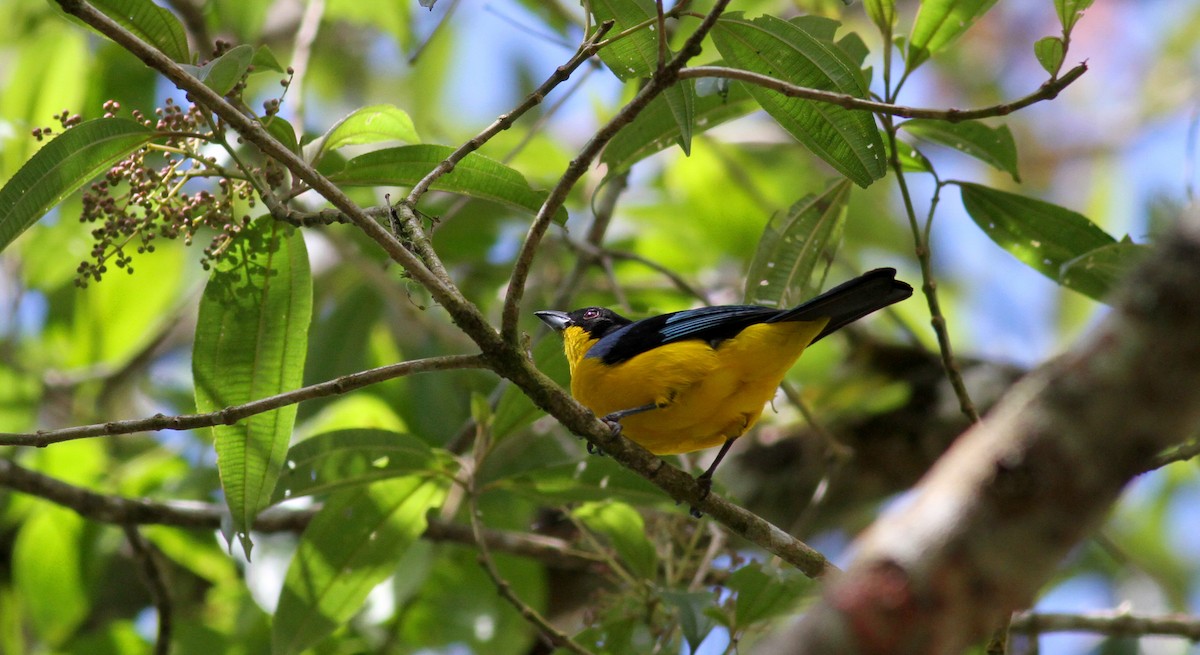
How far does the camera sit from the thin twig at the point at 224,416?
244cm

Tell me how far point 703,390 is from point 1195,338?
2.57 metres

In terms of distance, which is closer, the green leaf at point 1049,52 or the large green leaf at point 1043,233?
the green leaf at point 1049,52

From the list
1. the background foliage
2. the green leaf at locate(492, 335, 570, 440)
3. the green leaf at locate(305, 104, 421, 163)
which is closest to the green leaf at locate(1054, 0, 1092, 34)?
the background foliage

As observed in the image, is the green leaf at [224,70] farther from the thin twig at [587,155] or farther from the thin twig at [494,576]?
the thin twig at [494,576]

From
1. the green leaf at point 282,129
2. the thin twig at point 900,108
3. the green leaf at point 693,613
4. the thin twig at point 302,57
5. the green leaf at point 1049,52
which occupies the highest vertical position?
the thin twig at point 302,57

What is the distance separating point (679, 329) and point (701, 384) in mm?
295

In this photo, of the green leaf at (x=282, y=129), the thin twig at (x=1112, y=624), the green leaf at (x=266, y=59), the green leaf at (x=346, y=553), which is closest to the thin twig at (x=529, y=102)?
the green leaf at (x=282, y=129)

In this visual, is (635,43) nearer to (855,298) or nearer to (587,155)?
(587,155)

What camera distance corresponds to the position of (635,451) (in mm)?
2998

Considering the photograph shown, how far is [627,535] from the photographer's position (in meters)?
4.09

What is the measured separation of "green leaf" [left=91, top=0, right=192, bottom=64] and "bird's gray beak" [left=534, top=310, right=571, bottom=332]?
209cm

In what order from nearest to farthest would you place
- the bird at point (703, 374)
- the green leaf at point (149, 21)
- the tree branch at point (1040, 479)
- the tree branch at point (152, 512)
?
the tree branch at point (1040, 479) → the green leaf at point (149, 21) → the bird at point (703, 374) → the tree branch at point (152, 512)

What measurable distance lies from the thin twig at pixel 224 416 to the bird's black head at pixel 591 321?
1.86m

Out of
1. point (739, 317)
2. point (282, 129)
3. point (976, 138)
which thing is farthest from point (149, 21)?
point (976, 138)
